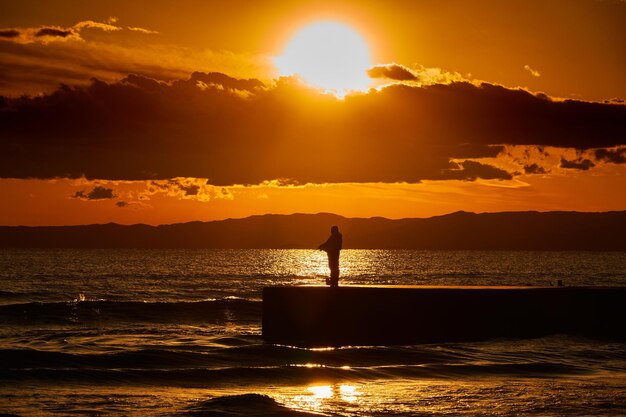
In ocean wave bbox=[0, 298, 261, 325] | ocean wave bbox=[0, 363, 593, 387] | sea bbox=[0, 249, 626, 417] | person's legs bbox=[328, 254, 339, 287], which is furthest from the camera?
ocean wave bbox=[0, 298, 261, 325]

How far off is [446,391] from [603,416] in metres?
3.36

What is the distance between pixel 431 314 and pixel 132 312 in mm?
21190

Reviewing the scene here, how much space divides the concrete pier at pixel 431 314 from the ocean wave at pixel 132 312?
13255mm

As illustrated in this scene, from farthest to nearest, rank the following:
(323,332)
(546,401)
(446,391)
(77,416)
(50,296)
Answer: (50,296)
(323,332)
(446,391)
(546,401)
(77,416)

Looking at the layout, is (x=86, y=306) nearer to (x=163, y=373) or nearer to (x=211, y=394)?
(x=163, y=373)

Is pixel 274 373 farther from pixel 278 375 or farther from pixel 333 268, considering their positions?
pixel 333 268

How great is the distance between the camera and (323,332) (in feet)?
74.3

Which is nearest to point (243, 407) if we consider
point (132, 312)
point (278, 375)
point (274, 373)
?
point (278, 375)

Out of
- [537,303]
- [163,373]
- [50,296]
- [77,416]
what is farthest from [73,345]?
[50,296]

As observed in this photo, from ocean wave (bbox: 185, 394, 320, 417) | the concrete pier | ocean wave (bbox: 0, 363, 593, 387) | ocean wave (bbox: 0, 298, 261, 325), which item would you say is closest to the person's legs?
the concrete pier

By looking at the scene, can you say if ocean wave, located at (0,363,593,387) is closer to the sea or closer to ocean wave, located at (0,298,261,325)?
the sea

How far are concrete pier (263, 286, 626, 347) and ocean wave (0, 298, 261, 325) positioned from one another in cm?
1326

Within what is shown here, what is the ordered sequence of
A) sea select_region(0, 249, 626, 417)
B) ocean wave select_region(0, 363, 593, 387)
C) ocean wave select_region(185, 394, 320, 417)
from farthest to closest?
ocean wave select_region(0, 363, 593, 387), sea select_region(0, 249, 626, 417), ocean wave select_region(185, 394, 320, 417)

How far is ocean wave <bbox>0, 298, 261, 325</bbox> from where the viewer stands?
121ft
